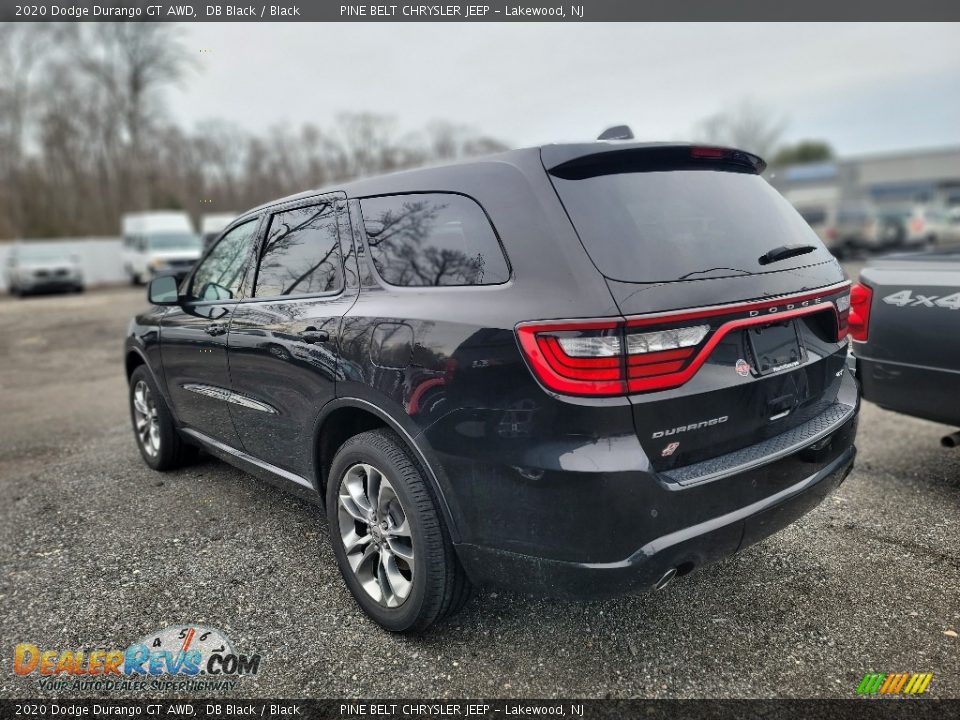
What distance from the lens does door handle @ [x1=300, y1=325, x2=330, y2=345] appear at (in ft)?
9.25

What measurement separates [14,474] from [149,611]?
8.66 feet

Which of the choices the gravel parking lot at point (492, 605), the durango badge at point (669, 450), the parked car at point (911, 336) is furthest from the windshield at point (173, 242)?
the durango badge at point (669, 450)

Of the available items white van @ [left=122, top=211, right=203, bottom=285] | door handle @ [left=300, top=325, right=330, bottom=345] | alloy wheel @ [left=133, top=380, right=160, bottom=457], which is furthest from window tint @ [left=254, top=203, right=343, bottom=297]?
white van @ [left=122, top=211, right=203, bottom=285]

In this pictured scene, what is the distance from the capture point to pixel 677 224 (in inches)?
93.4

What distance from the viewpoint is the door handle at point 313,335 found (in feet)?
9.25

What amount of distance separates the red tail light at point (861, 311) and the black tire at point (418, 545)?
288cm

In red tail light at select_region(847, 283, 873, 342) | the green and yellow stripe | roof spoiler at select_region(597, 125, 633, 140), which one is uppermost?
roof spoiler at select_region(597, 125, 633, 140)

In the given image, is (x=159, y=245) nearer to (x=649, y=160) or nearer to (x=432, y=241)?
(x=432, y=241)

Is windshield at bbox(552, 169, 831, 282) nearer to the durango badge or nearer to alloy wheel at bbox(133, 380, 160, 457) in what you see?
the durango badge

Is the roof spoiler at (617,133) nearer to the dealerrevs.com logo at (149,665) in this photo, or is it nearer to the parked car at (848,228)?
the dealerrevs.com logo at (149,665)

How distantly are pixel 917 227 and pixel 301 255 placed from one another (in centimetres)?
2892

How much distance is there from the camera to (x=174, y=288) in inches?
163

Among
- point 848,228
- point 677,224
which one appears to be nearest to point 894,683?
point 677,224

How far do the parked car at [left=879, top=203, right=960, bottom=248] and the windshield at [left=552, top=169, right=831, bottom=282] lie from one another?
26188 millimetres
